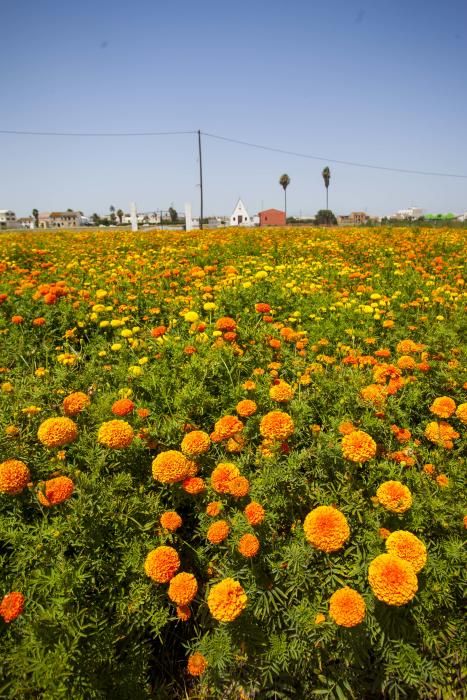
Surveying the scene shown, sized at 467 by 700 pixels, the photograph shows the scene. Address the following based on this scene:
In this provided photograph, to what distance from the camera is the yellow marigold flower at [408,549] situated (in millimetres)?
1386

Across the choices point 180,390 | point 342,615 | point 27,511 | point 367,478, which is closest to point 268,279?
point 180,390

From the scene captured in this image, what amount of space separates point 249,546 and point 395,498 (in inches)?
21.5

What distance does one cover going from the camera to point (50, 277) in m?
5.05

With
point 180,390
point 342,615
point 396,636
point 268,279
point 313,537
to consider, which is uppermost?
point 268,279

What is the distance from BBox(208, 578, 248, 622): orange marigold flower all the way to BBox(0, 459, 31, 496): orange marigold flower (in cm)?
77

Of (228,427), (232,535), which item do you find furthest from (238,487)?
(228,427)

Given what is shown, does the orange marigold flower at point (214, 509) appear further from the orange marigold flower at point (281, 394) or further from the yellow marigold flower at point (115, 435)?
the orange marigold flower at point (281, 394)

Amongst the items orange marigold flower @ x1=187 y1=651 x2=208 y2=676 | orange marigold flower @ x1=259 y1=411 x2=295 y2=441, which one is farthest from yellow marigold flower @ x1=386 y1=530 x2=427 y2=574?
orange marigold flower @ x1=187 y1=651 x2=208 y2=676

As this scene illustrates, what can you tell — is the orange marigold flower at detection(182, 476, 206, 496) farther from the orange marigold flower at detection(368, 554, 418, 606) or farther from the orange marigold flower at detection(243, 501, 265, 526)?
the orange marigold flower at detection(368, 554, 418, 606)

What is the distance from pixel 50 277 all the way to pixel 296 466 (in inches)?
169

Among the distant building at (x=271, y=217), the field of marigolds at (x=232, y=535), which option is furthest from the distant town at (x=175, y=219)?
the field of marigolds at (x=232, y=535)

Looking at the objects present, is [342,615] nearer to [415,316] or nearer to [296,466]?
[296,466]

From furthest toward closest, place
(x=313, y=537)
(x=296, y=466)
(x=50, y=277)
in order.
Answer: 1. (x=50, y=277)
2. (x=296, y=466)
3. (x=313, y=537)

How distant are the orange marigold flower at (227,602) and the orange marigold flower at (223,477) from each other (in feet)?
1.03
